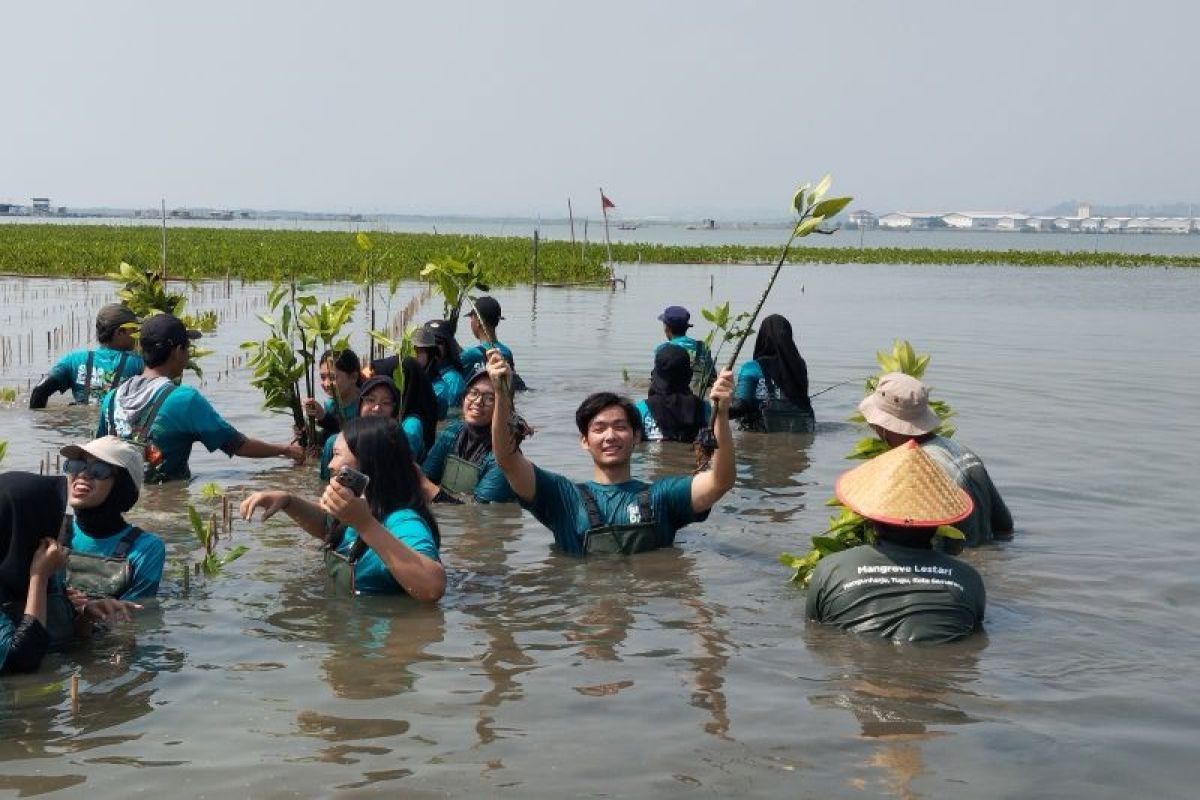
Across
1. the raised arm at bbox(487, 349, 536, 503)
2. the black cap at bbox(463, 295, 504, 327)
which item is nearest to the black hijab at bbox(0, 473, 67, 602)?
the raised arm at bbox(487, 349, 536, 503)

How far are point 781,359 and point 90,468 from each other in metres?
7.92

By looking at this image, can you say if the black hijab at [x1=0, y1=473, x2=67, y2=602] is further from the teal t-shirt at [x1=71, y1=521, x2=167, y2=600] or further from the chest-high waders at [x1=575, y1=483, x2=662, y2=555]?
the chest-high waders at [x1=575, y1=483, x2=662, y2=555]

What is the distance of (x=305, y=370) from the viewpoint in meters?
10.6

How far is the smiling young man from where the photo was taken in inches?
271

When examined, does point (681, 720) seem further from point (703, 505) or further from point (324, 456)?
point (324, 456)

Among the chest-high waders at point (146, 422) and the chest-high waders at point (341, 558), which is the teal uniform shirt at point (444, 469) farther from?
the chest-high waders at point (341, 558)

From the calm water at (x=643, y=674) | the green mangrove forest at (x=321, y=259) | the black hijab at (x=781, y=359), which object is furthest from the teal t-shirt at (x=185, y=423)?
the green mangrove forest at (x=321, y=259)

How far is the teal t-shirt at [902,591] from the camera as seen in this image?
19.2ft

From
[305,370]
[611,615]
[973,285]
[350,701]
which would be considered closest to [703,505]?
[611,615]

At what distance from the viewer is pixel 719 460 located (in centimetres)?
→ 657

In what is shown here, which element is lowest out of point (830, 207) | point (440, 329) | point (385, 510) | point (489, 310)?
point (385, 510)

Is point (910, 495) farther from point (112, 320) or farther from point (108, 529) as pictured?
point (112, 320)

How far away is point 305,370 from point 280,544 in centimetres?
262

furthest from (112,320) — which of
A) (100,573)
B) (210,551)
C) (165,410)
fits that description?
(100,573)
